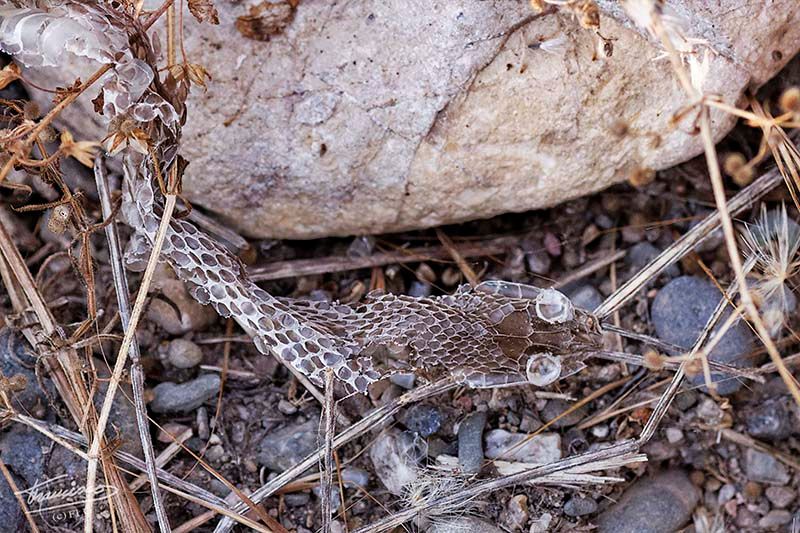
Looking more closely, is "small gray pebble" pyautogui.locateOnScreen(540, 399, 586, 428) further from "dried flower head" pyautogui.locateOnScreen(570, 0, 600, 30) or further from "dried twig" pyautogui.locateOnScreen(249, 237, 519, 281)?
"dried flower head" pyautogui.locateOnScreen(570, 0, 600, 30)

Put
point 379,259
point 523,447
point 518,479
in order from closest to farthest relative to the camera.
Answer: point 518,479
point 523,447
point 379,259

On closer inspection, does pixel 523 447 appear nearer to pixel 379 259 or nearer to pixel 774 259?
pixel 379 259

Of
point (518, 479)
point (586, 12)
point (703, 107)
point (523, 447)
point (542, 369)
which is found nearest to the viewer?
point (703, 107)

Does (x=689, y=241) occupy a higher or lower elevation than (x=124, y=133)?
lower

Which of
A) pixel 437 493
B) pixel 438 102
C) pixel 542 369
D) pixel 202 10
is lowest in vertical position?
pixel 437 493

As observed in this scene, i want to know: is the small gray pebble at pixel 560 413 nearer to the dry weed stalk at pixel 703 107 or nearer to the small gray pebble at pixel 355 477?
the small gray pebble at pixel 355 477

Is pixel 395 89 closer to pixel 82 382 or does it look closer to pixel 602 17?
pixel 602 17

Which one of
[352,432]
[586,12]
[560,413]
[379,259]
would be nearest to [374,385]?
[352,432]
